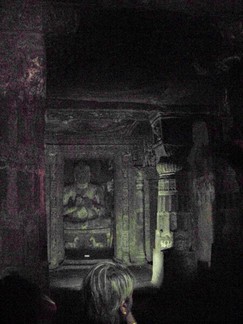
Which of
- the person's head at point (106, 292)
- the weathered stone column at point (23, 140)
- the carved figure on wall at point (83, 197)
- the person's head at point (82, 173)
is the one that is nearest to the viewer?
the person's head at point (106, 292)

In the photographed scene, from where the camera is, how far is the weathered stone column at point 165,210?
21.5ft

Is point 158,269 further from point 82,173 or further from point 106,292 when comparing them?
point 106,292

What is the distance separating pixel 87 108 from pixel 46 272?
129 inches

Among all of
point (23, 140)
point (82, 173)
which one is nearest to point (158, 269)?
point (82, 173)

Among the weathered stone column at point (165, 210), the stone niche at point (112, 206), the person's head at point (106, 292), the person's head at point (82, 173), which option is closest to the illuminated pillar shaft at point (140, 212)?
the stone niche at point (112, 206)

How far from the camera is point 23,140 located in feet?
8.71

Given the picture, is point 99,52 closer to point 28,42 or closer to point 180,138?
point 28,42

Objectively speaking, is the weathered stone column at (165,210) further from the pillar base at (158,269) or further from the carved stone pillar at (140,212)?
the carved stone pillar at (140,212)

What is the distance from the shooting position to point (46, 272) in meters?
2.59

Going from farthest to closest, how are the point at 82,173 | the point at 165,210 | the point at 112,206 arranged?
the point at 82,173
the point at 112,206
the point at 165,210

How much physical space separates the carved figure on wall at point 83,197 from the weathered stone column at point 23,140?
24.4 ft

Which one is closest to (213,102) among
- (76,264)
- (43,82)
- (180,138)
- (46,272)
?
(180,138)

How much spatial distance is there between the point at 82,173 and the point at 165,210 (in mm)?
3895

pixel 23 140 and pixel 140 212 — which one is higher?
pixel 23 140
